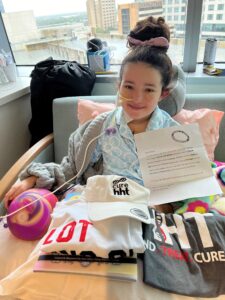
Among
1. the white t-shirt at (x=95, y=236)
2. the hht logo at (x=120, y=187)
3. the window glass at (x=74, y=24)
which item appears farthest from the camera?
the window glass at (x=74, y=24)

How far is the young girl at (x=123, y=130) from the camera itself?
819mm

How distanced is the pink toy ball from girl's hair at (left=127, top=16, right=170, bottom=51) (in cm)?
63

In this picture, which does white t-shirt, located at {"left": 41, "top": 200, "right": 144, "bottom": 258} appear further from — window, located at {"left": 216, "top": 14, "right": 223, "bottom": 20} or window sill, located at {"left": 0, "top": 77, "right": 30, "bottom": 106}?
window, located at {"left": 216, "top": 14, "right": 223, "bottom": 20}

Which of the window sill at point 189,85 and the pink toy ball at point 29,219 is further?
the window sill at point 189,85

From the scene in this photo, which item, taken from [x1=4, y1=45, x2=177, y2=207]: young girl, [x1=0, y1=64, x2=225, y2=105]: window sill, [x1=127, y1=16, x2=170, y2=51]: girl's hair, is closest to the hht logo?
[x1=4, y1=45, x2=177, y2=207]: young girl

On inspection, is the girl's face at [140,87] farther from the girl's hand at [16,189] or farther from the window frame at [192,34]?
the window frame at [192,34]

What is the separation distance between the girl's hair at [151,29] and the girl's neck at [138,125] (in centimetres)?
26

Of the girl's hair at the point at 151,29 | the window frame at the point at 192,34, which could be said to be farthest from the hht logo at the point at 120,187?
the window frame at the point at 192,34

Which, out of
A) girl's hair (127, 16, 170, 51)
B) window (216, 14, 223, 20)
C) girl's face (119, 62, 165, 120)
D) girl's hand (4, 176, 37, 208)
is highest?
girl's hair (127, 16, 170, 51)

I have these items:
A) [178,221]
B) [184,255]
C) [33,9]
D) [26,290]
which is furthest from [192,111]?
[33,9]

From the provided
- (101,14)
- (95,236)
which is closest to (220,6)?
(101,14)

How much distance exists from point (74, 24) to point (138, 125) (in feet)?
3.26

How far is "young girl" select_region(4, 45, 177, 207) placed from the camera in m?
0.82

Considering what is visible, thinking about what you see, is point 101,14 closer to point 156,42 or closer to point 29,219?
point 156,42
